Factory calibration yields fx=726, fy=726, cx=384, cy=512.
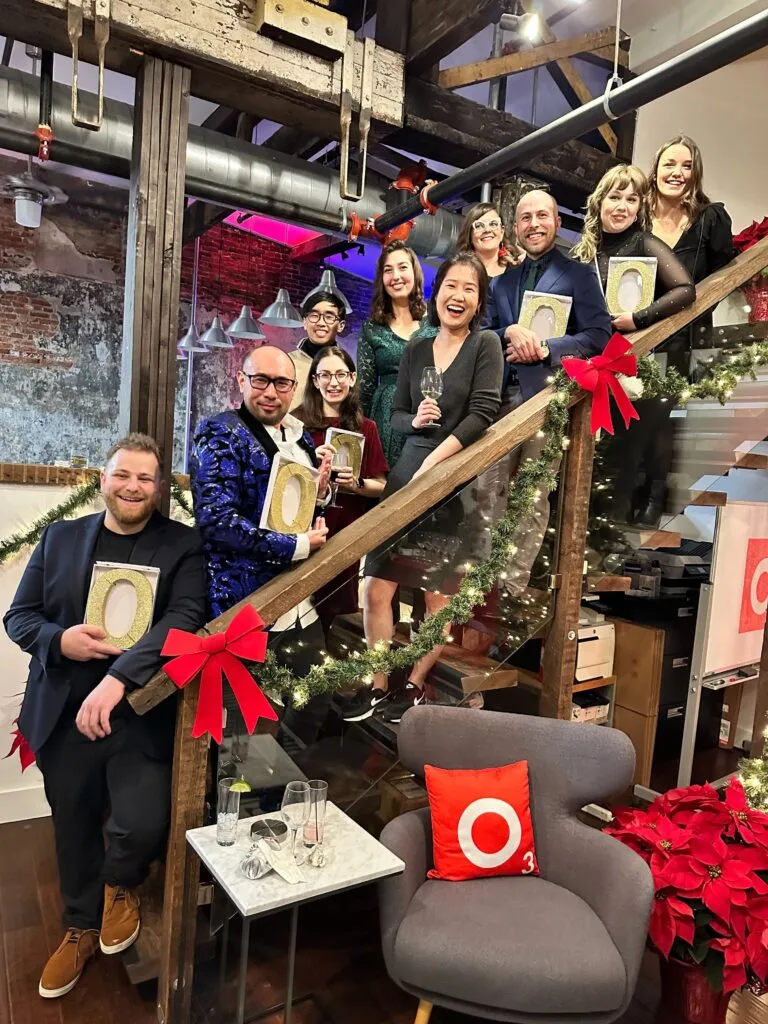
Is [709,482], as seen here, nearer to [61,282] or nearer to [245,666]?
[245,666]

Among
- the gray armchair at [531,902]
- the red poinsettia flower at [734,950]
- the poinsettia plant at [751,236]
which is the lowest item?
the red poinsettia flower at [734,950]

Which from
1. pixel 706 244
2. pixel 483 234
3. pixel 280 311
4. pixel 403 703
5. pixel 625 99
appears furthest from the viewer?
pixel 280 311

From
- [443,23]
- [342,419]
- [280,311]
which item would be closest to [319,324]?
[342,419]

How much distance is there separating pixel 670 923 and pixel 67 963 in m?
1.71

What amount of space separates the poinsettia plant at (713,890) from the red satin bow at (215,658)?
1.27m

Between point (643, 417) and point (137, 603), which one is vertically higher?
point (643, 417)

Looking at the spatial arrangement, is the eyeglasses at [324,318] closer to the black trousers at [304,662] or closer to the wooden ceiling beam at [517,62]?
the black trousers at [304,662]

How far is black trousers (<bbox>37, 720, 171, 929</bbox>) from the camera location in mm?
2021

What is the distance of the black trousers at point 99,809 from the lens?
2.02m

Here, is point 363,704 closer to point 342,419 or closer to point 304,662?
point 304,662

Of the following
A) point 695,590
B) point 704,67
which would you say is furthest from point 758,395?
point 695,590

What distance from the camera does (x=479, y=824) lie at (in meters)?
2.06

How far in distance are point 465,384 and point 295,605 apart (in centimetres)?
95

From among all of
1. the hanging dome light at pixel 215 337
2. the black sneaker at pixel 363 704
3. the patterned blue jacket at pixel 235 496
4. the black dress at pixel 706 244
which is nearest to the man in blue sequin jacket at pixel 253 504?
the patterned blue jacket at pixel 235 496
